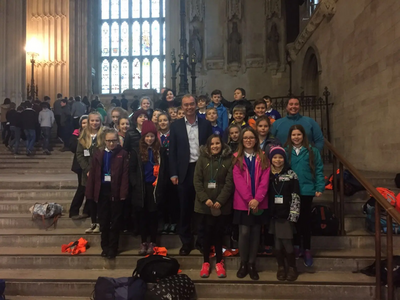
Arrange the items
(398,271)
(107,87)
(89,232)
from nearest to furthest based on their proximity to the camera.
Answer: (398,271), (89,232), (107,87)

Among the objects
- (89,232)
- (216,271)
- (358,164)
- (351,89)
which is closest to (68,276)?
(89,232)

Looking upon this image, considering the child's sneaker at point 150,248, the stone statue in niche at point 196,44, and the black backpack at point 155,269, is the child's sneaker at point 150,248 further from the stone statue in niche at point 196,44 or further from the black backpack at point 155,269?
the stone statue in niche at point 196,44

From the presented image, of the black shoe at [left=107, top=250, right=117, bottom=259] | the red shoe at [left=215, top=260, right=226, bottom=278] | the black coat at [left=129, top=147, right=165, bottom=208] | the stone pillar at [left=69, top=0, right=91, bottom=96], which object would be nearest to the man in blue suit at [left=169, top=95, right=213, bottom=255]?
the black coat at [left=129, top=147, right=165, bottom=208]

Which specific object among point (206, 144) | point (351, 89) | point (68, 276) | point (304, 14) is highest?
point (304, 14)

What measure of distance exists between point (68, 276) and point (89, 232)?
79 cm

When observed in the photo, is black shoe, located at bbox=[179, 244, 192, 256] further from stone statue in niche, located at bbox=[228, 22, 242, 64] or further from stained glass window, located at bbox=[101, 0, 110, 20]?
stained glass window, located at bbox=[101, 0, 110, 20]

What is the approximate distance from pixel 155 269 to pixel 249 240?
3.62 feet

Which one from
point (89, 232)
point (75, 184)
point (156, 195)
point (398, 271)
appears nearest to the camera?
point (398, 271)

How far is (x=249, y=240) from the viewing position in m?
3.73

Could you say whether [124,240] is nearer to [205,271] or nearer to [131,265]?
[131,265]

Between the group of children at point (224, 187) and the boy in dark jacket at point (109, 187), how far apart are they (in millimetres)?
12

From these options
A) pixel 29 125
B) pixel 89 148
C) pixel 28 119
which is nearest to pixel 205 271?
pixel 89 148

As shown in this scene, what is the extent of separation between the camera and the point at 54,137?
11594 mm

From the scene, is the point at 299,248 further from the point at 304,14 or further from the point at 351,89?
the point at 304,14
